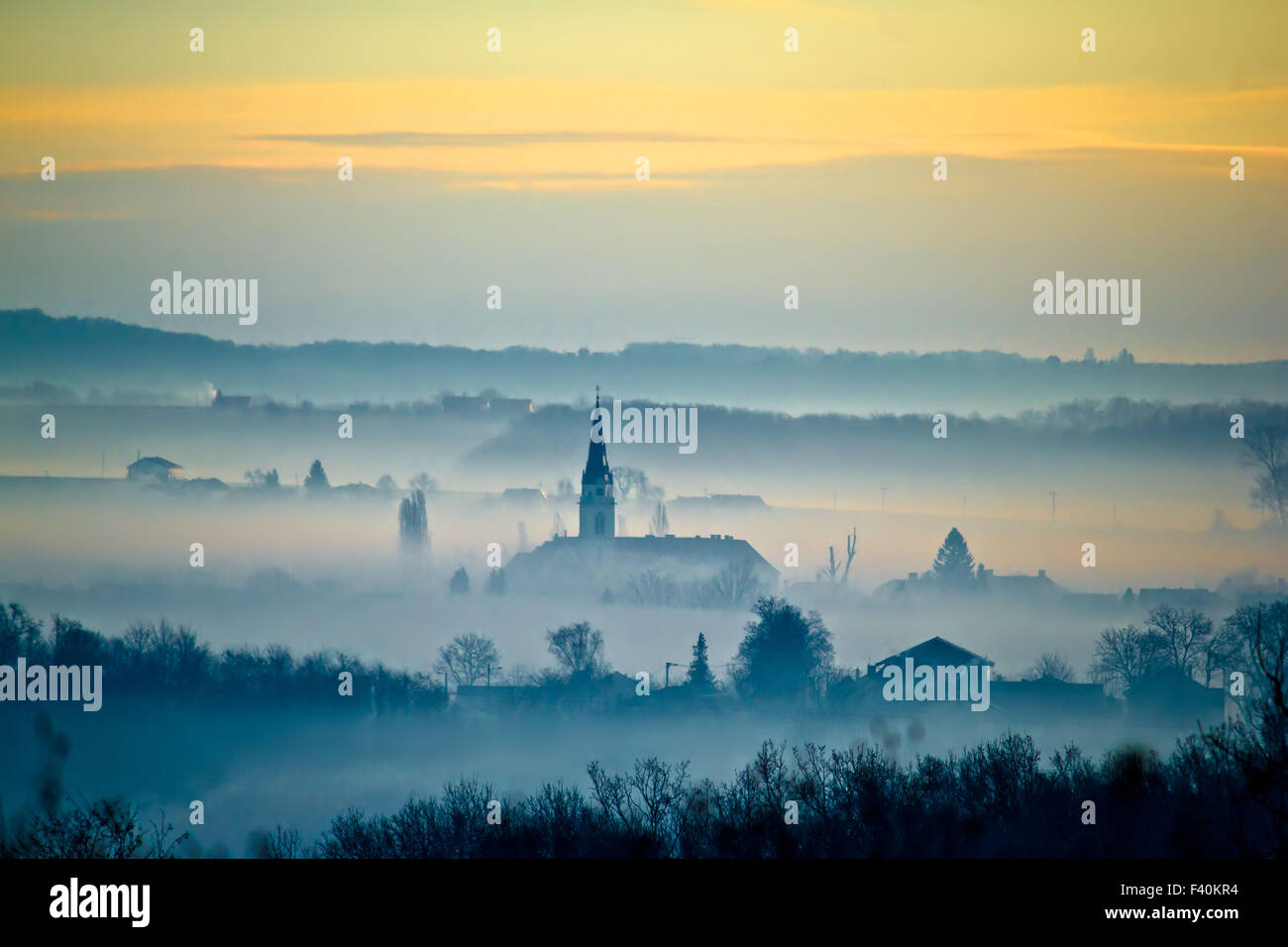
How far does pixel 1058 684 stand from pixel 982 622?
40.3 m

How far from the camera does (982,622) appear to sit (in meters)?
155

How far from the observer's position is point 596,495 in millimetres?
172875

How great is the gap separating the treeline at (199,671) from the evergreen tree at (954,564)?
51879 mm

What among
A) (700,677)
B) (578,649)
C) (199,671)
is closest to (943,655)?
(700,677)

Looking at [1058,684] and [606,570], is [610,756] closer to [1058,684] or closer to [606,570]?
[1058,684]

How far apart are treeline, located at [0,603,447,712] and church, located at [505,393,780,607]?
4528cm

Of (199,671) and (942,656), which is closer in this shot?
(942,656)

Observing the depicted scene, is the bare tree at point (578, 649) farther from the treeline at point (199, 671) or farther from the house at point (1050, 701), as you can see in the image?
the house at point (1050, 701)

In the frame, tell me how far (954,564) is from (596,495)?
3613 cm

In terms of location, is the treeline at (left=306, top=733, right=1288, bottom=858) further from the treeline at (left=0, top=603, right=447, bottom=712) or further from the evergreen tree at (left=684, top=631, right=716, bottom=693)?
the treeline at (left=0, top=603, right=447, bottom=712)

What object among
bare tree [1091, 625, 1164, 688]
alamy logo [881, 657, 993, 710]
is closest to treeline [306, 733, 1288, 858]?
alamy logo [881, 657, 993, 710]

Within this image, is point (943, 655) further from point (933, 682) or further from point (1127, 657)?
point (1127, 657)
